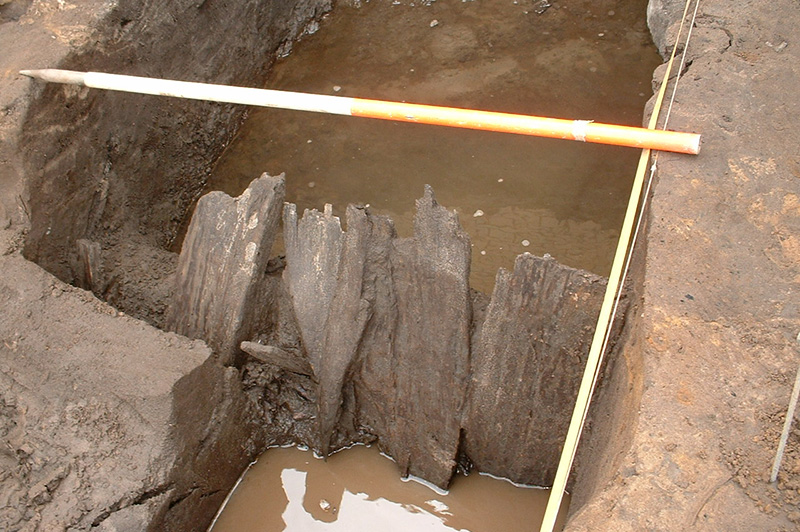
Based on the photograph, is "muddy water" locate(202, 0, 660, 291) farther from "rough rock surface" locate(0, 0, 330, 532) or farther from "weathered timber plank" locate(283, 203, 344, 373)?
"weathered timber plank" locate(283, 203, 344, 373)

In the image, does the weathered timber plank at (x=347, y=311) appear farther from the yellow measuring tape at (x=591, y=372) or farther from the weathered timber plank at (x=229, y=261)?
the yellow measuring tape at (x=591, y=372)

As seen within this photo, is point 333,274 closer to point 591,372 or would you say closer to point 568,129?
point 568,129

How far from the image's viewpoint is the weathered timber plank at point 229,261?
113 inches

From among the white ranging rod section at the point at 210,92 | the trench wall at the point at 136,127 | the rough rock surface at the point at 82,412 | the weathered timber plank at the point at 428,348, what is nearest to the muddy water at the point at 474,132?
the trench wall at the point at 136,127

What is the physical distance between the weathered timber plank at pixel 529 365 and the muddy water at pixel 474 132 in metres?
1.10

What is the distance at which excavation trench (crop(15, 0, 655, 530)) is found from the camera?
8.38 feet

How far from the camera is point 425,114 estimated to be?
270cm

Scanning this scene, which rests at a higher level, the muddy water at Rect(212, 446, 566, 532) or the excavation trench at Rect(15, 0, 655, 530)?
the excavation trench at Rect(15, 0, 655, 530)

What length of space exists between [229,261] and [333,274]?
1.39 ft

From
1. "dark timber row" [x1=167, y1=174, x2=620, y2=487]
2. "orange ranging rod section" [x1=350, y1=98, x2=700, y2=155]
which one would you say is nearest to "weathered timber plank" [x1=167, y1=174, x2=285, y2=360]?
"dark timber row" [x1=167, y1=174, x2=620, y2=487]

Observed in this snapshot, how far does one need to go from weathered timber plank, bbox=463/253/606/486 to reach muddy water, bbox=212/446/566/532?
119 mm

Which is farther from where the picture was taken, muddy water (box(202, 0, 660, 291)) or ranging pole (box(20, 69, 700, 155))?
muddy water (box(202, 0, 660, 291))

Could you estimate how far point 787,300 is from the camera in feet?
7.06

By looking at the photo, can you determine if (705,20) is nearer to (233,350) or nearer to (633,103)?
(633,103)
